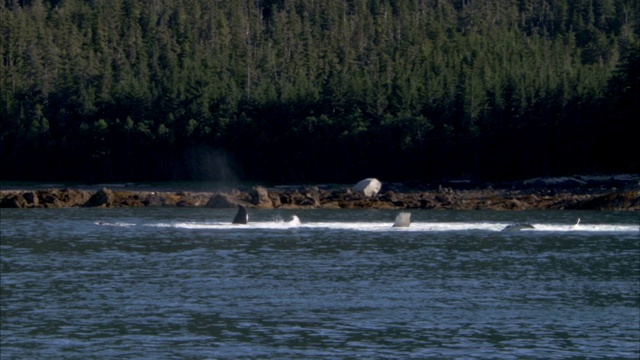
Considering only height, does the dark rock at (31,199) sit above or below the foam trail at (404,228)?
above

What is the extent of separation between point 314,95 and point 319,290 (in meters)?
78.0

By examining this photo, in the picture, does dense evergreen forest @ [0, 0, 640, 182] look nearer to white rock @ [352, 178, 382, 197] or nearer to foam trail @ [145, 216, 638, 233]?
white rock @ [352, 178, 382, 197]

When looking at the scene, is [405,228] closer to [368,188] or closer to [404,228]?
[404,228]

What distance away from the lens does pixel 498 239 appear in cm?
5350

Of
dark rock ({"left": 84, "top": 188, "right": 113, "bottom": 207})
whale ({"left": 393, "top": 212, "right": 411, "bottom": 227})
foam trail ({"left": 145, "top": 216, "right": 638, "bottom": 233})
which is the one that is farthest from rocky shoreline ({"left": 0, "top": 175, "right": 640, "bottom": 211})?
whale ({"left": 393, "top": 212, "right": 411, "bottom": 227})

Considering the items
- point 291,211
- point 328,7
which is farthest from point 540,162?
point 328,7

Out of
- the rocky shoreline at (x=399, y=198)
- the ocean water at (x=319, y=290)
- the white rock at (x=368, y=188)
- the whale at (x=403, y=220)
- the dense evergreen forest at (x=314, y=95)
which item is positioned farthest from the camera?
the dense evergreen forest at (x=314, y=95)

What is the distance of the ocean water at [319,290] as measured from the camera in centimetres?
2697

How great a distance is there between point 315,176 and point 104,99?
26318mm

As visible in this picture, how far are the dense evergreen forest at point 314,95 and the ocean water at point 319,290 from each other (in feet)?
122

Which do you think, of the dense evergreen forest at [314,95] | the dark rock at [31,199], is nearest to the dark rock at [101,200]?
the dark rock at [31,199]

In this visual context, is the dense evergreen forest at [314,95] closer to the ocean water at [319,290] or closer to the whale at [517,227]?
the whale at [517,227]

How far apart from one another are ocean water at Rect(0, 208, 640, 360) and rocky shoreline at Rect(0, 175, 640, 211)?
48.2 feet

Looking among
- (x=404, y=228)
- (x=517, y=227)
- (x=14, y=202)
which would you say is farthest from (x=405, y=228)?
(x=14, y=202)
